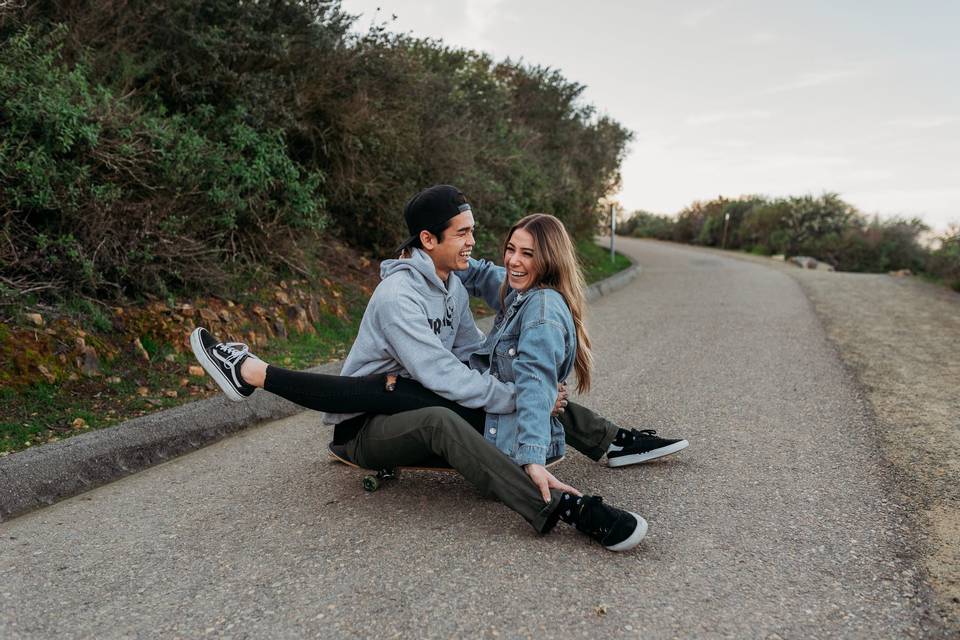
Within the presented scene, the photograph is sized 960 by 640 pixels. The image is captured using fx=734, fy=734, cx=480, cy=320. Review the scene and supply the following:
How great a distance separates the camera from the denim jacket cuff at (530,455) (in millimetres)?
2979

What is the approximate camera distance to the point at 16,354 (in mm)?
4191

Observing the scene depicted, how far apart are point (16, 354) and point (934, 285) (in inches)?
596

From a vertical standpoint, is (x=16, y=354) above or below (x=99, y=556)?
above

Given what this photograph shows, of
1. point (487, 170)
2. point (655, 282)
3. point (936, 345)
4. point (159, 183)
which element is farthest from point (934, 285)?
point (159, 183)

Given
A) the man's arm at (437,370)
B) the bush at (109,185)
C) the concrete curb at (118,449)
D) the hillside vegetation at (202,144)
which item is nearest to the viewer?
the man's arm at (437,370)

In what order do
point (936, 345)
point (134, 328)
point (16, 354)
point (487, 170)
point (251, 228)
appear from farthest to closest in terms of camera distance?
point (487, 170)
point (936, 345)
point (251, 228)
point (134, 328)
point (16, 354)

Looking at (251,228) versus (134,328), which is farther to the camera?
(251,228)

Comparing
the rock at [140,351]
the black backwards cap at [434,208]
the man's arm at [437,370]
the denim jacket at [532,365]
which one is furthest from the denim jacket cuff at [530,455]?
the rock at [140,351]

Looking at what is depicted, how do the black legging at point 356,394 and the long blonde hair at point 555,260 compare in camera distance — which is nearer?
the black legging at point 356,394

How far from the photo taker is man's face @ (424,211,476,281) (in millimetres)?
3426

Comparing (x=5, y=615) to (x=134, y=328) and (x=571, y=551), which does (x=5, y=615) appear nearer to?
(x=571, y=551)

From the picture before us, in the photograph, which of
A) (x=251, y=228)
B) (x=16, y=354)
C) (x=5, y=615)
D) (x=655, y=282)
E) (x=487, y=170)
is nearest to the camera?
(x=5, y=615)

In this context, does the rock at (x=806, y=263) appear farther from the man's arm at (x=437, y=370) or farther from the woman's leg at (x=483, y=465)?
the woman's leg at (x=483, y=465)

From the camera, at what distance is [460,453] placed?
2.99 metres
